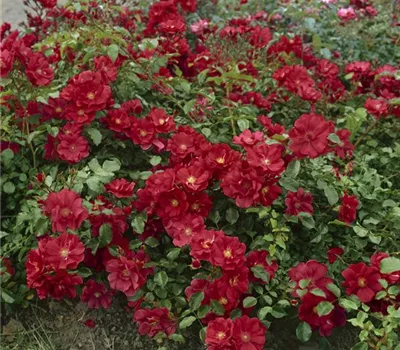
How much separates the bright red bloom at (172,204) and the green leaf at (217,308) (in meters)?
0.32

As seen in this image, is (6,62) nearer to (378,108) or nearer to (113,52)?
(113,52)

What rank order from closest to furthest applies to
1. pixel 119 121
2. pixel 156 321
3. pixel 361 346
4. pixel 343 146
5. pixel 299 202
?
pixel 361 346, pixel 156 321, pixel 299 202, pixel 343 146, pixel 119 121

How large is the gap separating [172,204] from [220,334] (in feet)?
1.55

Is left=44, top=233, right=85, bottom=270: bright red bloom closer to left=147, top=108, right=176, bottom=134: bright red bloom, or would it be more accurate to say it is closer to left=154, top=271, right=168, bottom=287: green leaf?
left=154, top=271, right=168, bottom=287: green leaf

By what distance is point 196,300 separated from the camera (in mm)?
2061

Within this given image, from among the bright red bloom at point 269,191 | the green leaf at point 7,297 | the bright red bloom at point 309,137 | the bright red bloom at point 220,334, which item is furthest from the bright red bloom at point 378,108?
the green leaf at point 7,297

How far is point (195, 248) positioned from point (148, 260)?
245mm

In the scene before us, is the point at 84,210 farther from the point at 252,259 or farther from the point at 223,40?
the point at 223,40

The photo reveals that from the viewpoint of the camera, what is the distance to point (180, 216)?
217cm

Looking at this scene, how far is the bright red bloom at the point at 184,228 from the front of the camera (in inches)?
84.4

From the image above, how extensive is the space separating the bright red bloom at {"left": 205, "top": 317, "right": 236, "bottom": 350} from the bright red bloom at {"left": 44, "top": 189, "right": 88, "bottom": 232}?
543mm

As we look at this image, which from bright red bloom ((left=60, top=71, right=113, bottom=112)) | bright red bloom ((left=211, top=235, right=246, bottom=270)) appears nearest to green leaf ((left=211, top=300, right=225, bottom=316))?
bright red bloom ((left=211, top=235, right=246, bottom=270))

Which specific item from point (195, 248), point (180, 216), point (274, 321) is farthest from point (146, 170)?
point (274, 321)

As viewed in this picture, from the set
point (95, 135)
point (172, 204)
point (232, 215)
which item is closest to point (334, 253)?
point (232, 215)
